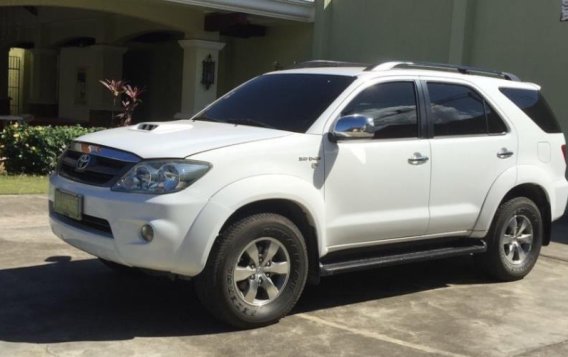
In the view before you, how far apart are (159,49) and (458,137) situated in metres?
14.9

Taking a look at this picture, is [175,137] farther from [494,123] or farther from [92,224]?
[494,123]

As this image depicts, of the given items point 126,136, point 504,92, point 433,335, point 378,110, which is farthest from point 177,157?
point 504,92

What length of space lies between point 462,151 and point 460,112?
39 cm

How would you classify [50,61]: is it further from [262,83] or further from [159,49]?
[262,83]

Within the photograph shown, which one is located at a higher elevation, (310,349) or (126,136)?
(126,136)

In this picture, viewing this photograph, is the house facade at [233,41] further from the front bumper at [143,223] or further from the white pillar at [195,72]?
the front bumper at [143,223]

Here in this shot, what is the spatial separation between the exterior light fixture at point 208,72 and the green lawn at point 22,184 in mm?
4882

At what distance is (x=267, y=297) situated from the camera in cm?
490

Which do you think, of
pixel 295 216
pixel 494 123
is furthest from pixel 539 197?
pixel 295 216

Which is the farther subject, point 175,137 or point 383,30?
point 383,30

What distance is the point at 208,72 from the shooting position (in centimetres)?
1525

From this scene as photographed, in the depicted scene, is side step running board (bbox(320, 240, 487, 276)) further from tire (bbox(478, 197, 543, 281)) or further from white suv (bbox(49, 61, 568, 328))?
tire (bbox(478, 197, 543, 281))

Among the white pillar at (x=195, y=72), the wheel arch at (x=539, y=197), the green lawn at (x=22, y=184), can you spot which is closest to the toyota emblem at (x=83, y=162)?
the wheel arch at (x=539, y=197)

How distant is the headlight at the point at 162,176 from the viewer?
14.6 feet
